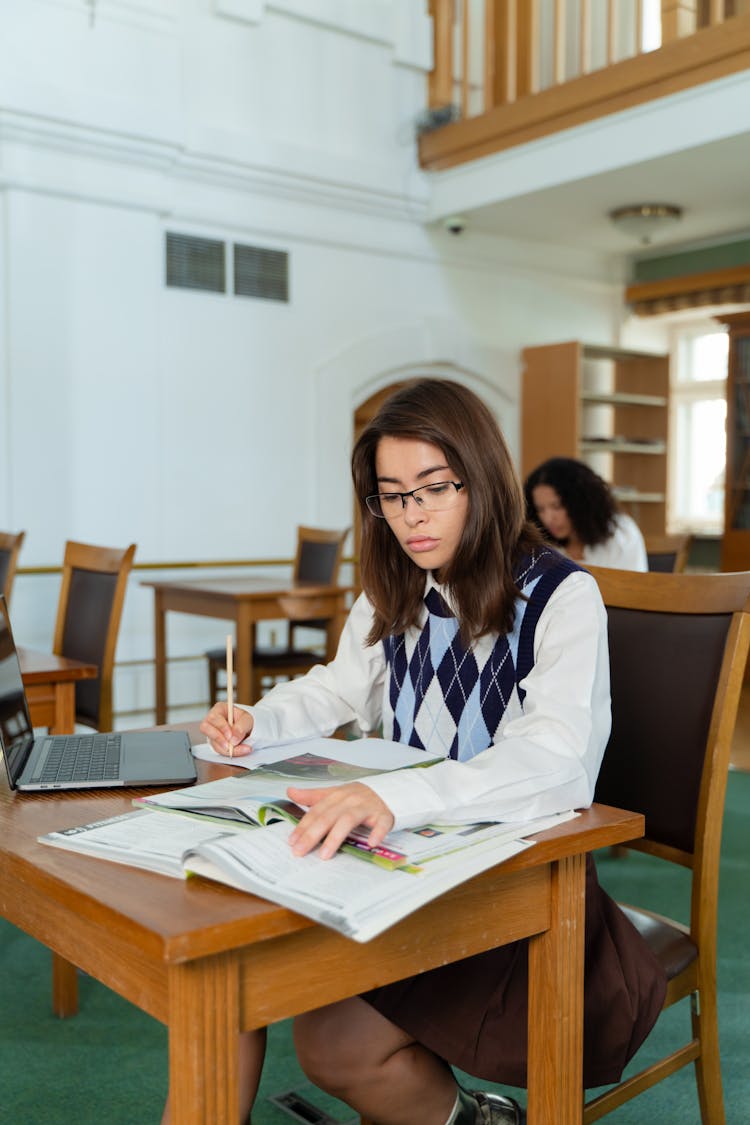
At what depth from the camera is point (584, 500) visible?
3562 millimetres

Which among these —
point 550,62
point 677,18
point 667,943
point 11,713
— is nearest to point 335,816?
point 11,713

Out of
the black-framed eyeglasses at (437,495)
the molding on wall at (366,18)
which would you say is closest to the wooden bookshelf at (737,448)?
the molding on wall at (366,18)

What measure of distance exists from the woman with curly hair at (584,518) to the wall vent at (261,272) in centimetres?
252

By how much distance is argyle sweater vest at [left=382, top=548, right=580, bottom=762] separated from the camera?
1.33 m

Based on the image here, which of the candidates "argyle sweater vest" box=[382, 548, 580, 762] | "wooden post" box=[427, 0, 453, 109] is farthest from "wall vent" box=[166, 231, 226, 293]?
"argyle sweater vest" box=[382, 548, 580, 762]

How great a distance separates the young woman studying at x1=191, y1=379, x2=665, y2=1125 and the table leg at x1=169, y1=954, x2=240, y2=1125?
0.55 feet

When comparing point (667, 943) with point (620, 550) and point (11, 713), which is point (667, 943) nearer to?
point (11, 713)

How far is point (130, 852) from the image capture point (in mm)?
937

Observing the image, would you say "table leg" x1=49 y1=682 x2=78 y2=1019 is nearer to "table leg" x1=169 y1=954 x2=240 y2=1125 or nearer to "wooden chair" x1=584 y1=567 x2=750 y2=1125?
"wooden chair" x1=584 y1=567 x2=750 y2=1125

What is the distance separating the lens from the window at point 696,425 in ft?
24.2

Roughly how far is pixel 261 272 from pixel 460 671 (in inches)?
181

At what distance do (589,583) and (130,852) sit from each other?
0.66 meters

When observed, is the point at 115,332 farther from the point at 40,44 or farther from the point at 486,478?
the point at 486,478

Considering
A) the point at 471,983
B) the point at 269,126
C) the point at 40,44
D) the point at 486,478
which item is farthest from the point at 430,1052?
the point at 269,126
